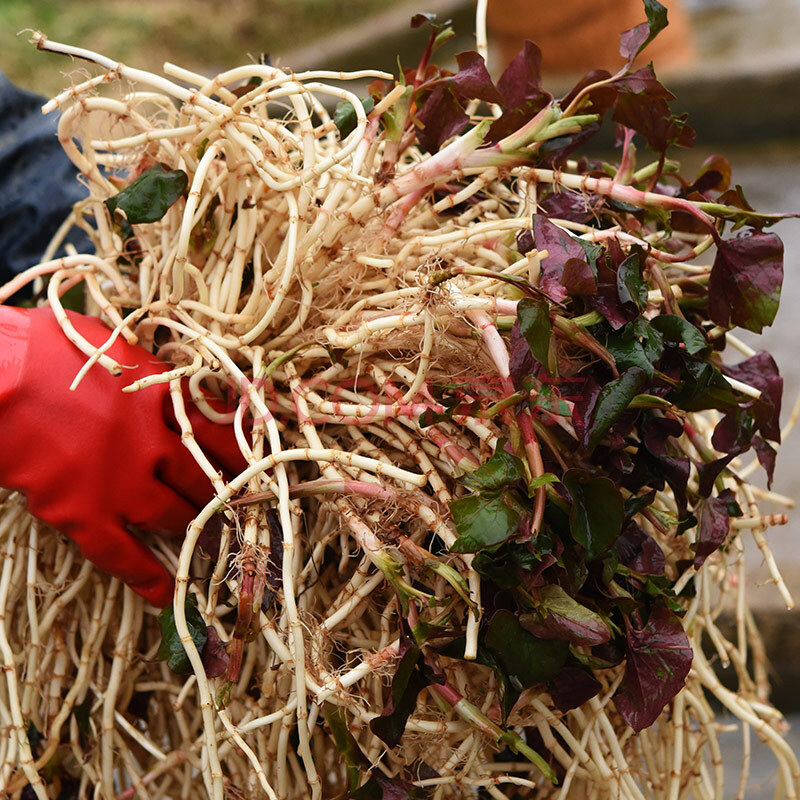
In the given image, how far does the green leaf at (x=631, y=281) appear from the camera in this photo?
44 cm

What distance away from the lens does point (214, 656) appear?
474 millimetres

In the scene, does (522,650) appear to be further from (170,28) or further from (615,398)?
(170,28)

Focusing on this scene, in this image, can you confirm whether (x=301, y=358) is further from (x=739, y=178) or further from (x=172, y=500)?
(x=739, y=178)

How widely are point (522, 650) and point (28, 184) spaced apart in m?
0.64

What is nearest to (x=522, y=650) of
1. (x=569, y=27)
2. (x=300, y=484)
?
(x=300, y=484)

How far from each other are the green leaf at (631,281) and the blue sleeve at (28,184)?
0.50 meters

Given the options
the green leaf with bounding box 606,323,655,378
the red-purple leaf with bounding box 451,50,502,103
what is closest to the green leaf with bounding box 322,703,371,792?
the green leaf with bounding box 606,323,655,378

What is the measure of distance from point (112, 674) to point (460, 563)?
218 mm

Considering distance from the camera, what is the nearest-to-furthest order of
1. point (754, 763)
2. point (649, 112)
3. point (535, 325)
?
point (535, 325), point (649, 112), point (754, 763)

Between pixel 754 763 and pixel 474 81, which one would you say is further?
pixel 754 763

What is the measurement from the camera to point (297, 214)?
0.48m

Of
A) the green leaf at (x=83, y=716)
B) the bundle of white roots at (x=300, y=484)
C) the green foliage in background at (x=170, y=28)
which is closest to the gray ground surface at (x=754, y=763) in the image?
the bundle of white roots at (x=300, y=484)

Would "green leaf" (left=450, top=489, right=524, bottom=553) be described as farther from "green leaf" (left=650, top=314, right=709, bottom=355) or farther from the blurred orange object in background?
the blurred orange object in background

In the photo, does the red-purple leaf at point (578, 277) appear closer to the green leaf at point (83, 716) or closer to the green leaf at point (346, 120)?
the green leaf at point (346, 120)
